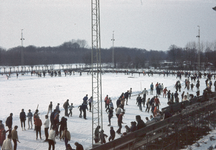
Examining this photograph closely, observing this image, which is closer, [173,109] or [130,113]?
[173,109]

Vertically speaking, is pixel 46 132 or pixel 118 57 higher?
pixel 118 57

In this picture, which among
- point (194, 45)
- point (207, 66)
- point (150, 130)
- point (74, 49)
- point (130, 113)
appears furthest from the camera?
point (74, 49)

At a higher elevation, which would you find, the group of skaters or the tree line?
the tree line

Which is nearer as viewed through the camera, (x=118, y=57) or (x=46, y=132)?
(x=46, y=132)

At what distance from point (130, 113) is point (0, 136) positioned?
28.9 ft

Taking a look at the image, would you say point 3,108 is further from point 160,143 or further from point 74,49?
point 74,49

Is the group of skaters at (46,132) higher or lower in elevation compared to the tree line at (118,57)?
lower

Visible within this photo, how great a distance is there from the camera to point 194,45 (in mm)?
85938

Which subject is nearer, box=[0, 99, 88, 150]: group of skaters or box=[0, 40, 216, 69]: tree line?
box=[0, 99, 88, 150]: group of skaters

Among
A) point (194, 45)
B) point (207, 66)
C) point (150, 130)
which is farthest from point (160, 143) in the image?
point (194, 45)

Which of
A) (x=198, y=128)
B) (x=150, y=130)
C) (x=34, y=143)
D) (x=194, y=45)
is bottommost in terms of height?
(x=34, y=143)

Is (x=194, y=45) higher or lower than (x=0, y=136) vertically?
higher

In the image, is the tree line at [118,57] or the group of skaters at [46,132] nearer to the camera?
the group of skaters at [46,132]

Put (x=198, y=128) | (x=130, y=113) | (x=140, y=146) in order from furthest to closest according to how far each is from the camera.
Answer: (x=130, y=113) < (x=198, y=128) < (x=140, y=146)
